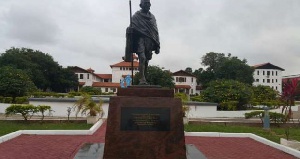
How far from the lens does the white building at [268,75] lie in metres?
76.2

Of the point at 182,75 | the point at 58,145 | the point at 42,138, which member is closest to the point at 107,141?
the point at 58,145

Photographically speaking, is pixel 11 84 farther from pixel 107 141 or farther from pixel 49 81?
pixel 49 81

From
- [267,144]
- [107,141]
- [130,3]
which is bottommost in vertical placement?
[267,144]

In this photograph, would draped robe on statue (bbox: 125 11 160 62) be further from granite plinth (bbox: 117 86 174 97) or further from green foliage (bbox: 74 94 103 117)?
green foliage (bbox: 74 94 103 117)

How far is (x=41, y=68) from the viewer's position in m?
52.1

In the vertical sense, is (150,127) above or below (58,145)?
above

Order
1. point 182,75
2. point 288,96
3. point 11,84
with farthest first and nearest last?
point 182,75 → point 11,84 → point 288,96

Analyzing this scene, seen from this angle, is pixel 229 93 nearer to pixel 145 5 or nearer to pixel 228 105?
pixel 228 105

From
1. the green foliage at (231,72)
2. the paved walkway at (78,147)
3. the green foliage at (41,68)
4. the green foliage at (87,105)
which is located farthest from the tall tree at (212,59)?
the paved walkway at (78,147)

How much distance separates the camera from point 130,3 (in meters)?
7.88

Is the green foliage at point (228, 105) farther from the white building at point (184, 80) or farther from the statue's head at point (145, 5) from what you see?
the white building at point (184, 80)

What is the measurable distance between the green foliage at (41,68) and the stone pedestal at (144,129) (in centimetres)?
4123

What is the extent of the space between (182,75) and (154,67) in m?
24.8

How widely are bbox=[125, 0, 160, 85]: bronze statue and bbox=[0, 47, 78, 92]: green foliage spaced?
131 ft
